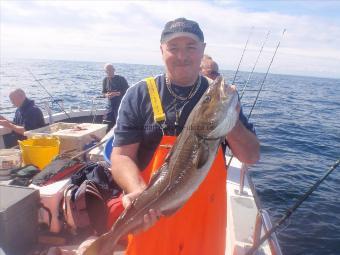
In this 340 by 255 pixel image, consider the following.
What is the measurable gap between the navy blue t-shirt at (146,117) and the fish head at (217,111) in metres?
0.44

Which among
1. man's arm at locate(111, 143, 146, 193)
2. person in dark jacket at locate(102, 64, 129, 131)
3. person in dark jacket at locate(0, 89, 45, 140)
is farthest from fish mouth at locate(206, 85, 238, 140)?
person in dark jacket at locate(102, 64, 129, 131)

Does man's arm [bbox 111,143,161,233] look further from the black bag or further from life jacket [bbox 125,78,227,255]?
the black bag

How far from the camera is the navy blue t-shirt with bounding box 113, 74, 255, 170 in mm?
3035

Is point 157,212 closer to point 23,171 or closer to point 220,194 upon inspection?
point 220,194

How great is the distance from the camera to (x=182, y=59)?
302cm

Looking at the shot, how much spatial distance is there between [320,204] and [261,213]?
8036mm

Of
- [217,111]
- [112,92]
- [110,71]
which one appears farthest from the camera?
[110,71]

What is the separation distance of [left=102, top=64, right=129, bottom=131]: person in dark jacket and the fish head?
31.1 feet

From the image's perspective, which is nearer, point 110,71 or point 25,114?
point 25,114

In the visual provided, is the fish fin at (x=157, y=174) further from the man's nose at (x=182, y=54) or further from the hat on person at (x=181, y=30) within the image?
the hat on person at (x=181, y=30)

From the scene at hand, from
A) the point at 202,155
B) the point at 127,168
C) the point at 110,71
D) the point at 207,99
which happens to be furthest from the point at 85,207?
the point at 110,71

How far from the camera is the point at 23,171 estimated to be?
539 centimetres

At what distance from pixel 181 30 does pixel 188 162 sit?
1.18 m

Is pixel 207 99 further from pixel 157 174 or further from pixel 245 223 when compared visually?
pixel 245 223
